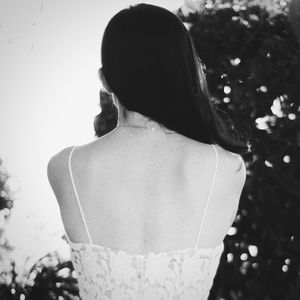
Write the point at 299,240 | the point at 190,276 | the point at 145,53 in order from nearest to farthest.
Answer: the point at 145,53, the point at 190,276, the point at 299,240

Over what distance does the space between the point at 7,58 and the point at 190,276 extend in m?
2.14

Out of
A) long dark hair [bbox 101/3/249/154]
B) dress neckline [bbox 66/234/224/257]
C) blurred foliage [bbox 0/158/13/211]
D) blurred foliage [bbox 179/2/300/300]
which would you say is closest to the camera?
long dark hair [bbox 101/3/249/154]

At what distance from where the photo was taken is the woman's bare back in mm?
1306

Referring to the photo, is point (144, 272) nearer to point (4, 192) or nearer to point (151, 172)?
point (151, 172)

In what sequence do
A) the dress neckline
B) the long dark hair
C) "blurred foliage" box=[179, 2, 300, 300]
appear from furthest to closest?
"blurred foliage" box=[179, 2, 300, 300]
the dress neckline
the long dark hair

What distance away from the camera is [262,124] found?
228 centimetres

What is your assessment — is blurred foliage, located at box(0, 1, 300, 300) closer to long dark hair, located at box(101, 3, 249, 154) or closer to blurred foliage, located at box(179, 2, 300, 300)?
blurred foliage, located at box(179, 2, 300, 300)

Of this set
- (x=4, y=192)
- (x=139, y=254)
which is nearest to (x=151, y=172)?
(x=139, y=254)

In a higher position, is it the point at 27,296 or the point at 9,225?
the point at 9,225

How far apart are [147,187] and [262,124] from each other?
47.3 inches

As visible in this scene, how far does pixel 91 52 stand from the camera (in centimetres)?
286

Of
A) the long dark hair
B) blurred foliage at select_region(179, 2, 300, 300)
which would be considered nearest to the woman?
the long dark hair

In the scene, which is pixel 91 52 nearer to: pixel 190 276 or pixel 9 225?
pixel 9 225

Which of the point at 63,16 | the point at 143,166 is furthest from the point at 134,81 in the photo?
the point at 63,16
